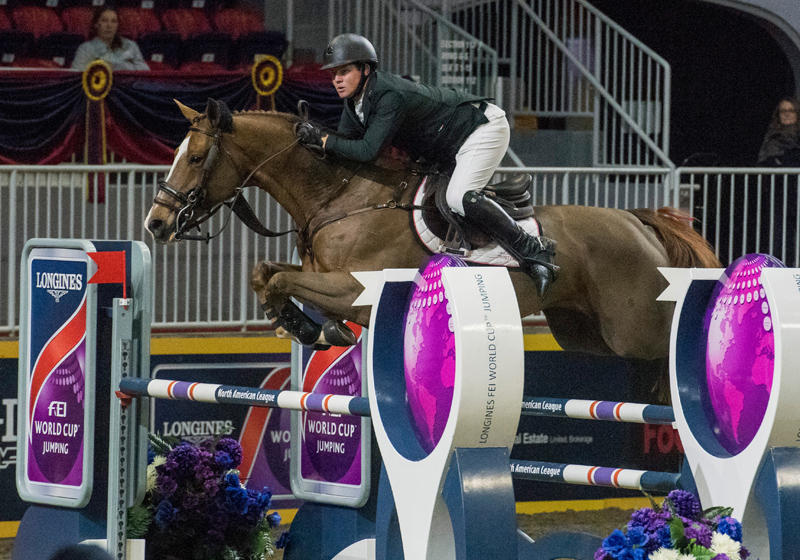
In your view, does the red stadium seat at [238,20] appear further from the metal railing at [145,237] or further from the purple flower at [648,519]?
the purple flower at [648,519]

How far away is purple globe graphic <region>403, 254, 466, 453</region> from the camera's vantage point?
235cm

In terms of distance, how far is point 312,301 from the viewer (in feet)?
13.9

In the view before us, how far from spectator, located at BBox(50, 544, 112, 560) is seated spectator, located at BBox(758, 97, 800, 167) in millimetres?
5408

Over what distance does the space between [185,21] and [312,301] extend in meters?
4.90

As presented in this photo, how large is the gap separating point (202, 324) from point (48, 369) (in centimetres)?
217

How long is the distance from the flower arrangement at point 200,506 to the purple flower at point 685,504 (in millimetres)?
1835

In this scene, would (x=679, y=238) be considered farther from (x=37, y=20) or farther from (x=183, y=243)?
(x=37, y=20)

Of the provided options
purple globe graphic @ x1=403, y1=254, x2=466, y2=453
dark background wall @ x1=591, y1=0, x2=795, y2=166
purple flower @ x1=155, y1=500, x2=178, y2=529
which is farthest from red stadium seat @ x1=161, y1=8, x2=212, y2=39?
purple globe graphic @ x1=403, y1=254, x2=466, y2=453

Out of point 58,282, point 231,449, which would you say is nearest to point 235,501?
point 231,449

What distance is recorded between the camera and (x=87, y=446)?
352cm

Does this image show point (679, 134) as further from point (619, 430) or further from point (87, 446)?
point (87, 446)

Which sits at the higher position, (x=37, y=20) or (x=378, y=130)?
(x=37, y=20)

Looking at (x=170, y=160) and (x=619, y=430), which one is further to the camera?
(x=170, y=160)

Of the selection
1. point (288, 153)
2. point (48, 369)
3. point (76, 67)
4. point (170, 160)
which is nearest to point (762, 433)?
point (48, 369)
